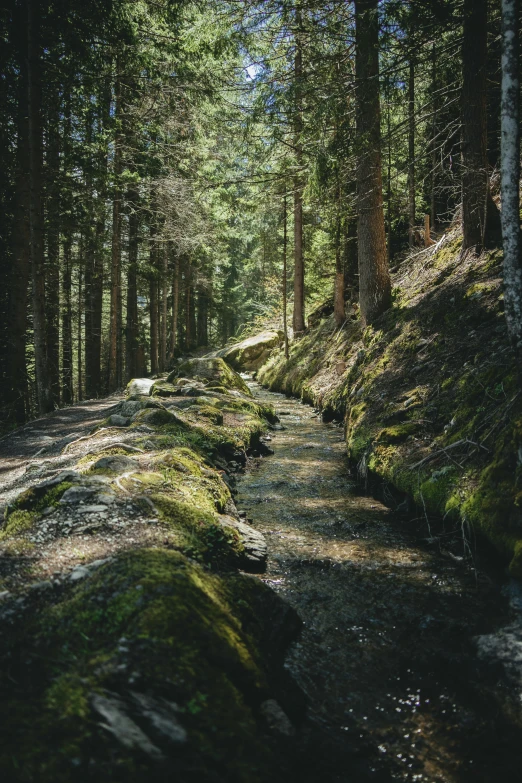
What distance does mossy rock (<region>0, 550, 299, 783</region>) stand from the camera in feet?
5.74

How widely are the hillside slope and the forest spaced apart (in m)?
0.04

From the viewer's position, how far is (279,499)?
652 centimetres

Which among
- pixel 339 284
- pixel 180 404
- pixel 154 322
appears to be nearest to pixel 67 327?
pixel 154 322

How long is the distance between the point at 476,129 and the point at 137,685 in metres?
9.94

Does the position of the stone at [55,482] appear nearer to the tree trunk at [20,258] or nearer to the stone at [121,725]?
the stone at [121,725]

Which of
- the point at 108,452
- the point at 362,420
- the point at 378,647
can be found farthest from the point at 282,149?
the point at 378,647

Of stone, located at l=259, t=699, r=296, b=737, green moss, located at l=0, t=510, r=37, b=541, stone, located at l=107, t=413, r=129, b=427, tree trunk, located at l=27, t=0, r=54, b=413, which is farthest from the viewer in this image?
tree trunk, located at l=27, t=0, r=54, b=413

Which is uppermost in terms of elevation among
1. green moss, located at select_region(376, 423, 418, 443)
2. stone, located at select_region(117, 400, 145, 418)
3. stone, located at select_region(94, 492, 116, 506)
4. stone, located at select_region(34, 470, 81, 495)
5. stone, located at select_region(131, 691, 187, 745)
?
stone, located at select_region(117, 400, 145, 418)

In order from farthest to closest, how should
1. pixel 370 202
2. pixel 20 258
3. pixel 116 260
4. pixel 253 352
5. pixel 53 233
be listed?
pixel 253 352 < pixel 116 260 < pixel 53 233 < pixel 20 258 < pixel 370 202

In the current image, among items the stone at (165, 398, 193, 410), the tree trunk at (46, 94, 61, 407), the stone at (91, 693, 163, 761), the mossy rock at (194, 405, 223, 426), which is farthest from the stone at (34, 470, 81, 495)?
the tree trunk at (46, 94, 61, 407)

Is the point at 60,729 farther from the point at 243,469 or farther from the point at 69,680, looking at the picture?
the point at 243,469

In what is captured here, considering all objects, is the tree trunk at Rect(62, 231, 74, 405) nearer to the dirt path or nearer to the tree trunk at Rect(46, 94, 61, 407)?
the tree trunk at Rect(46, 94, 61, 407)

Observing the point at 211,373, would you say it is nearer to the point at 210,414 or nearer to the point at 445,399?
the point at 210,414

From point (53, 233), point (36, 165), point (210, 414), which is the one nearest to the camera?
point (210, 414)
